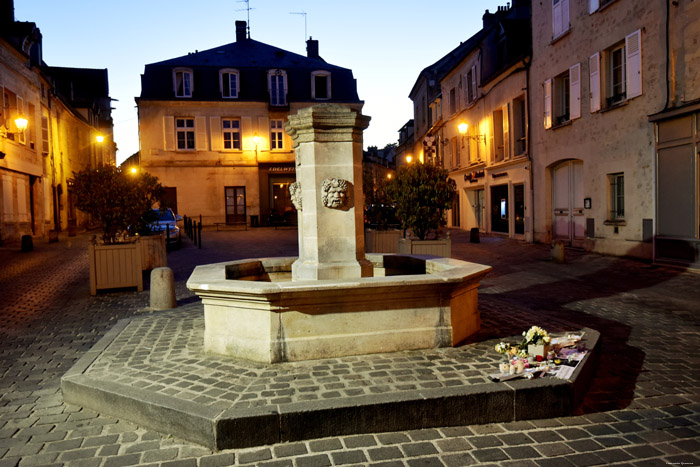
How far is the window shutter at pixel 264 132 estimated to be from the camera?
107 feet

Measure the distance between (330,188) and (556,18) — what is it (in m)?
14.4

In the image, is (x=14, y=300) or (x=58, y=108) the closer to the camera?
(x=14, y=300)

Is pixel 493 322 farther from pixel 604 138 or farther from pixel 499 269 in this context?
pixel 604 138

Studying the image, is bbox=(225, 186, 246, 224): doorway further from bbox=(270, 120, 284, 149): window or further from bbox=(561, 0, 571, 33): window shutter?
bbox=(561, 0, 571, 33): window shutter

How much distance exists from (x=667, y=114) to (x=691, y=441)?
33.6ft

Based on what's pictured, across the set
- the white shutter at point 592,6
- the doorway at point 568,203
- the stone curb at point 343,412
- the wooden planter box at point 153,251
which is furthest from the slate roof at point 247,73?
the stone curb at point 343,412

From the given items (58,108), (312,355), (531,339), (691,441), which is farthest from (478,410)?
(58,108)

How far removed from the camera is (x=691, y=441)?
3404 mm

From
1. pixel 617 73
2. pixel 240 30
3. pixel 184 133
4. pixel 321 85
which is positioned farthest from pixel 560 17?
pixel 240 30

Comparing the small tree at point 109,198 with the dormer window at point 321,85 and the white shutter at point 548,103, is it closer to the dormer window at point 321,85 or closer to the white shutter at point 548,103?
the white shutter at point 548,103

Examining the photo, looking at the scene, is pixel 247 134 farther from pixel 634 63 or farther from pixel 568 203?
pixel 634 63

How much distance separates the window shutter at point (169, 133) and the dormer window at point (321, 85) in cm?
913

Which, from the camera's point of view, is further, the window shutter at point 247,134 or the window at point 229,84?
the window shutter at point 247,134

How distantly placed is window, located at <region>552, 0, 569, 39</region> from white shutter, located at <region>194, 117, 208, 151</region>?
2201 cm
